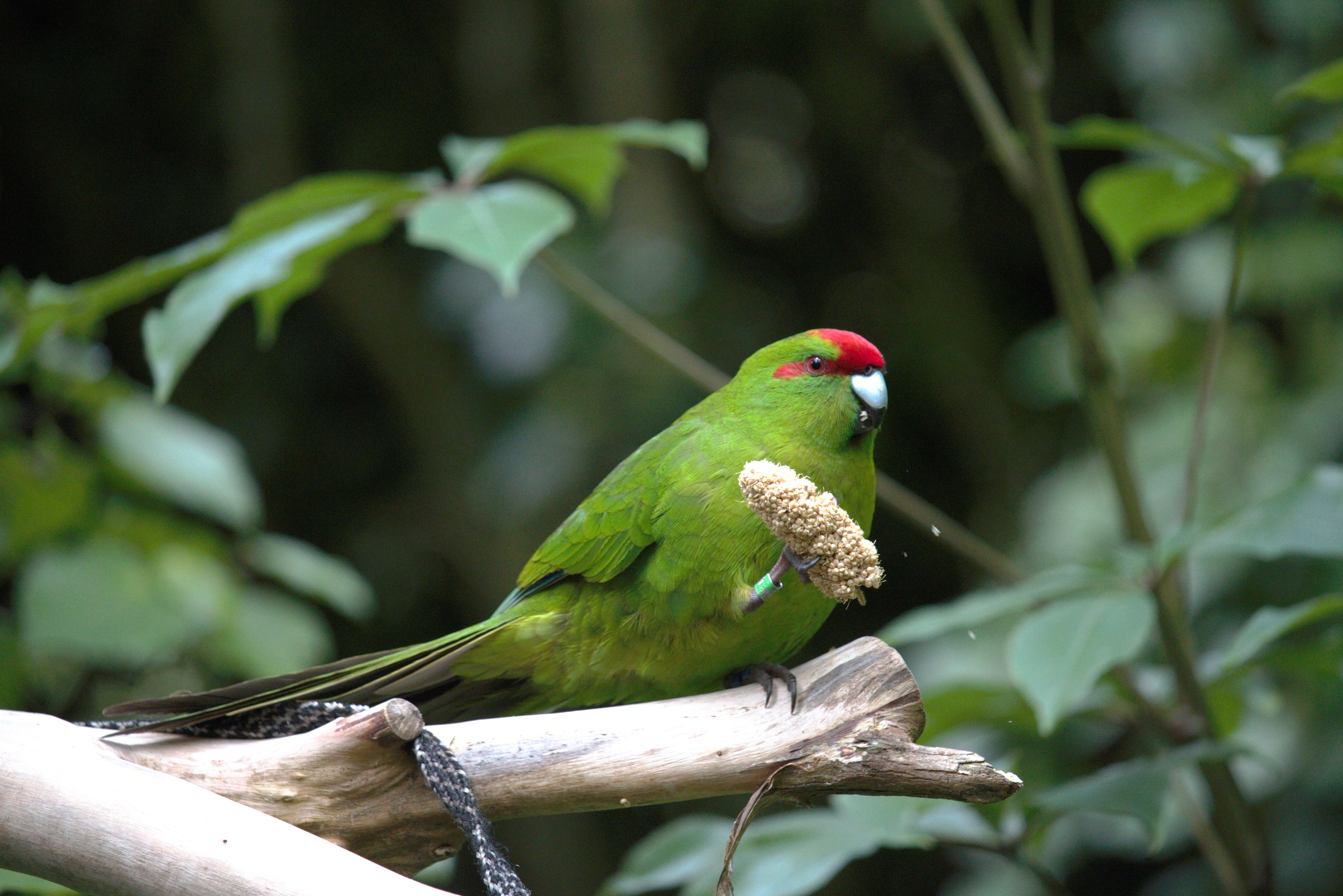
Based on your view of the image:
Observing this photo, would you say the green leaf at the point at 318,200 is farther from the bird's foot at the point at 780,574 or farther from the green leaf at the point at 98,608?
the bird's foot at the point at 780,574

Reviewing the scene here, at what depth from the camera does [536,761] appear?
3.94 ft

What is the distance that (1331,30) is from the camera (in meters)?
2.64

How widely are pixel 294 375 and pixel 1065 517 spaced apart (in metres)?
2.66

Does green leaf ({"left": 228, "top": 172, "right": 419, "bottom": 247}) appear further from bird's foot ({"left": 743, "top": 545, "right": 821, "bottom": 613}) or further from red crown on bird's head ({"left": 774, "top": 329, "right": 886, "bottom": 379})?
bird's foot ({"left": 743, "top": 545, "right": 821, "bottom": 613})

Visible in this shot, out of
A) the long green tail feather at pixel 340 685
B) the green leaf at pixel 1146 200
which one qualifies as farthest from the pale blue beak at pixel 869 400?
the green leaf at pixel 1146 200

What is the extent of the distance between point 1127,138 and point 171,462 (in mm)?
1776

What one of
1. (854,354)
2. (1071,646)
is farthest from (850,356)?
(1071,646)

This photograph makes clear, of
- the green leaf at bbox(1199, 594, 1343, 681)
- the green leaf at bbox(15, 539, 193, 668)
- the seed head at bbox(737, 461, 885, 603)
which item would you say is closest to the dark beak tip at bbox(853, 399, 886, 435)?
the seed head at bbox(737, 461, 885, 603)

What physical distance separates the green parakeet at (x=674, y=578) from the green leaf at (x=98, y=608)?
0.75m

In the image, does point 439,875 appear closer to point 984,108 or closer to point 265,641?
point 265,641

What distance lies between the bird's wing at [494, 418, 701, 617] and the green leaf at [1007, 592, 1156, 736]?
0.53 meters

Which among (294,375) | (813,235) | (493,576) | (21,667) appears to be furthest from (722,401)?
(294,375)

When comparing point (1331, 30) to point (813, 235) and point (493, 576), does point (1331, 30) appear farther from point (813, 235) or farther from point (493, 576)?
point (493, 576)

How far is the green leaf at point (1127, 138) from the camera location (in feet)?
5.25
